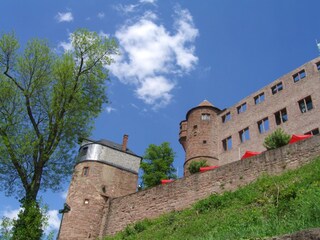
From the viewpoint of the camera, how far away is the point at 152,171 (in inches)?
1328

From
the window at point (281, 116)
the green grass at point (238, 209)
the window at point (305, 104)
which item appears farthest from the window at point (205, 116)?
the green grass at point (238, 209)

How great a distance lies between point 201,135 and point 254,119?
16.6 ft

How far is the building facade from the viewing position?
27469mm

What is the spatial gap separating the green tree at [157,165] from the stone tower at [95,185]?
8.05 ft

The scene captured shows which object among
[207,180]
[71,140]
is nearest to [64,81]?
[71,140]

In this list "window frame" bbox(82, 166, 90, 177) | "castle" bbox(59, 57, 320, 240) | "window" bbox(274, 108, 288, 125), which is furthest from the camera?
"window" bbox(274, 108, 288, 125)

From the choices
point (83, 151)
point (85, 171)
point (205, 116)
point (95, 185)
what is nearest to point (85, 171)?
point (85, 171)

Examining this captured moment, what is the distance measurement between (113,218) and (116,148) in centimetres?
776

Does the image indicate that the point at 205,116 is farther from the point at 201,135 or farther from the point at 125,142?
the point at 125,142

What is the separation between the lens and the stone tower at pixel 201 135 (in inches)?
1302

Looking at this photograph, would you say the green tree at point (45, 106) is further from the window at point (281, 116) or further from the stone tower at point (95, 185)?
the window at point (281, 116)

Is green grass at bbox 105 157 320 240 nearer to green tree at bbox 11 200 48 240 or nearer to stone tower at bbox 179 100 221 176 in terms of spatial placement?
green tree at bbox 11 200 48 240

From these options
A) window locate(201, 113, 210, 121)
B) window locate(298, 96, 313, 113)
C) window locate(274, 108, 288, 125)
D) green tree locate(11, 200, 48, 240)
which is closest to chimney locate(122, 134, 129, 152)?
window locate(201, 113, 210, 121)

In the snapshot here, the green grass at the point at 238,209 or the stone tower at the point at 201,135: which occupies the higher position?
the stone tower at the point at 201,135
